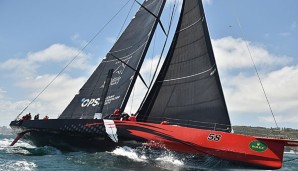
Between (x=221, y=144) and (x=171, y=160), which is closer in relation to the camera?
(x=221, y=144)

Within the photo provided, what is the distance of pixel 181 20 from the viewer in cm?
1647

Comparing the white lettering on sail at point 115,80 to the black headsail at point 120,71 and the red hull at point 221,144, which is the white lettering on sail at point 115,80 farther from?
the red hull at point 221,144

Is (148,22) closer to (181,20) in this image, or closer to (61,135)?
(181,20)

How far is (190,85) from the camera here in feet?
46.3

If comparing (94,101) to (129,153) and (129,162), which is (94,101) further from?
(129,162)

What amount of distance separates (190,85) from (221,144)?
11.1ft

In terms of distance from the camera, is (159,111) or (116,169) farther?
(159,111)

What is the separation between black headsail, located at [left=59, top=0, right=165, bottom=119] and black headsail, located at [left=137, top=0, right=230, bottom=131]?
137cm

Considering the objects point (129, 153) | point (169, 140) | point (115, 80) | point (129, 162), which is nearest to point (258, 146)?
point (169, 140)

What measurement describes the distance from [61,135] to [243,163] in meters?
8.02

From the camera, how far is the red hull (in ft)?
36.5

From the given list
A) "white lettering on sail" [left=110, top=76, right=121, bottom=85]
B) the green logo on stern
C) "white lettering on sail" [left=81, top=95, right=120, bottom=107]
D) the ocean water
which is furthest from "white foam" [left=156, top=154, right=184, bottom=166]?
"white lettering on sail" [left=110, top=76, right=121, bottom=85]

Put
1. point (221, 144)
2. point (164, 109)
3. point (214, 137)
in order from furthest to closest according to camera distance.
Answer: point (164, 109), point (214, 137), point (221, 144)

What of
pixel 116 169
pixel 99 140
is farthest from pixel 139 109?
pixel 116 169
